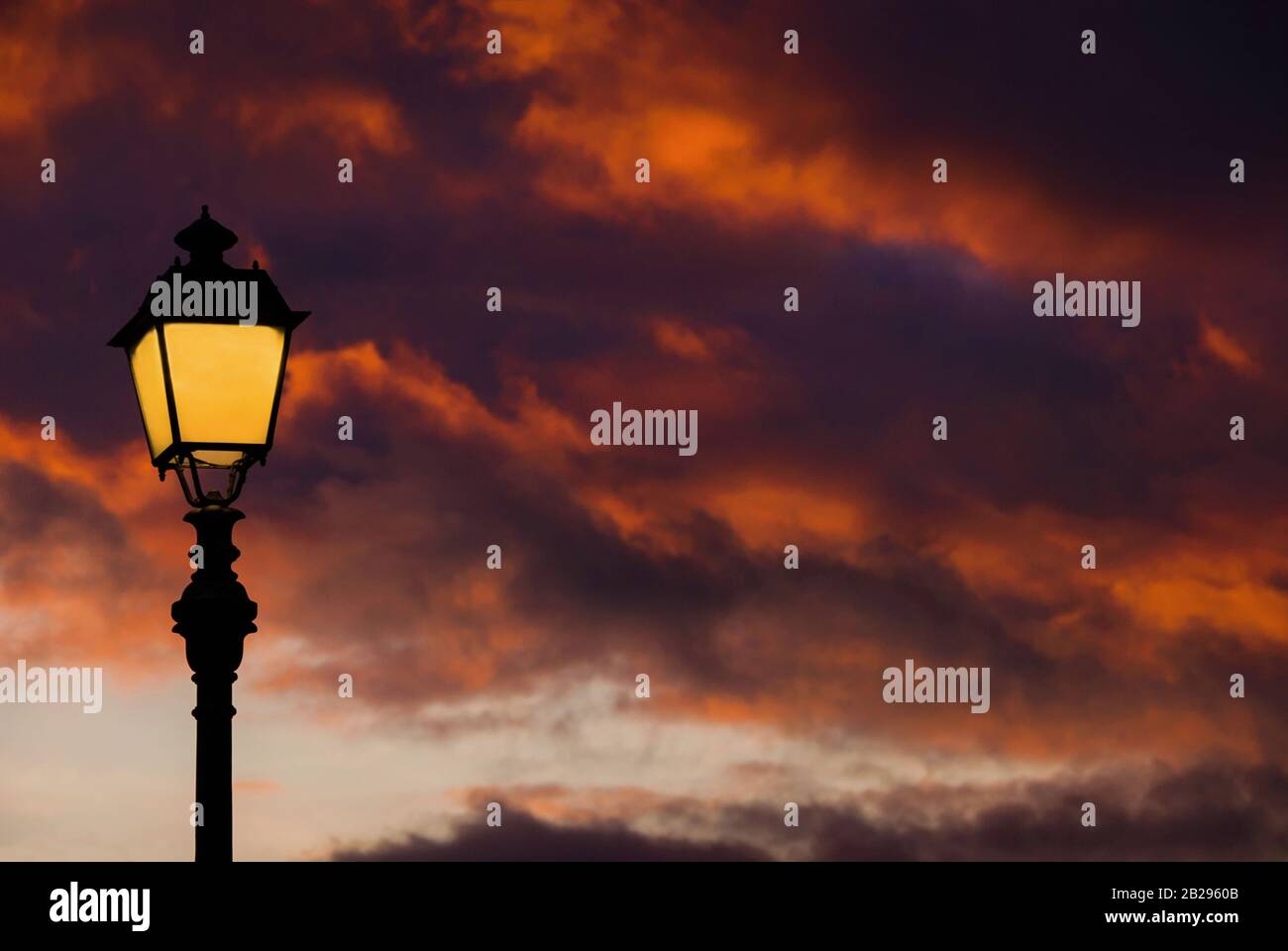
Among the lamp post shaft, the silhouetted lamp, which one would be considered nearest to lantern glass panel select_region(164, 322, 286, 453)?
the silhouetted lamp

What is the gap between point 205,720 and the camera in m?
7.16

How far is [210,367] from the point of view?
739 cm

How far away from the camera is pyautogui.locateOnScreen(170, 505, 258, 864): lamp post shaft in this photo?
700 centimetres

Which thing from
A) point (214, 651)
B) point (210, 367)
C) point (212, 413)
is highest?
point (210, 367)

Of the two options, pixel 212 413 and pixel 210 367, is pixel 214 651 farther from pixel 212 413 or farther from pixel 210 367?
pixel 210 367

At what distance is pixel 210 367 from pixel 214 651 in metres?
1.37

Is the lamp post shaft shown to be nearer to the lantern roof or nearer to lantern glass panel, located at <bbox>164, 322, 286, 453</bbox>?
lantern glass panel, located at <bbox>164, 322, 286, 453</bbox>

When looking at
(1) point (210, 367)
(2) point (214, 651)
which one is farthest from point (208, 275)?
(2) point (214, 651)

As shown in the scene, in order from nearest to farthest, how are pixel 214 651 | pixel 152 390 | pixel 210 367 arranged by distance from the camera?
pixel 214 651 → pixel 210 367 → pixel 152 390

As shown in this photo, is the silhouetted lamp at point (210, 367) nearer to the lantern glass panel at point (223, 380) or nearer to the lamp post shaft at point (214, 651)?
the lantern glass panel at point (223, 380)

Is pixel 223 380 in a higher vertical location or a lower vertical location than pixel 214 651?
higher
